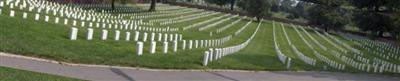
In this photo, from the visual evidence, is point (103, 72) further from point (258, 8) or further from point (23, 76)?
point (258, 8)

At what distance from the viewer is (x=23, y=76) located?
15.6m

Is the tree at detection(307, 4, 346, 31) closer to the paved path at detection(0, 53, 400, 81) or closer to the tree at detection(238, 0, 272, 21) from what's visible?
the tree at detection(238, 0, 272, 21)

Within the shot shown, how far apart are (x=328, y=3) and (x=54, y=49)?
108 metres

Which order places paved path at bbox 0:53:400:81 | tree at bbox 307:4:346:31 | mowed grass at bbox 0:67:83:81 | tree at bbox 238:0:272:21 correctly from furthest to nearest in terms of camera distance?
tree at bbox 238:0:272:21
tree at bbox 307:4:346:31
paved path at bbox 0:53:400:81
mowed grass at bbox 0:67:83:81

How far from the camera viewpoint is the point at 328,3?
127m

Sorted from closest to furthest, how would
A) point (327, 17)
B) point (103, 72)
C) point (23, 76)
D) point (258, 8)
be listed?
point (23, 76)
point (103, 72)
point (327, 17)
point (258, 8)

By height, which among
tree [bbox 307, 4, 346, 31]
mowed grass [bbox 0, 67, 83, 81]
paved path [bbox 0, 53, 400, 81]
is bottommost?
tree [bbox 307, 4, 346, 31]

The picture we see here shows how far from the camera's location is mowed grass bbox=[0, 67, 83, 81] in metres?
15.1

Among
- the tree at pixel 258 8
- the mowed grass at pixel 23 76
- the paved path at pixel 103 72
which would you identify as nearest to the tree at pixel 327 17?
the tree at pixel 258 8

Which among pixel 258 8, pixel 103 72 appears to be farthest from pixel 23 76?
pixel 258 8

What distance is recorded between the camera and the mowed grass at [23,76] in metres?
15.1

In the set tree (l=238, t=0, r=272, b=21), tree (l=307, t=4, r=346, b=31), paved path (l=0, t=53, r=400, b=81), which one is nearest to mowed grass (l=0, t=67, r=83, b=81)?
paved path (l=0, t=53, r=400, b=81)

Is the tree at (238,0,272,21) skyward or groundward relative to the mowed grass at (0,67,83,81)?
groundward

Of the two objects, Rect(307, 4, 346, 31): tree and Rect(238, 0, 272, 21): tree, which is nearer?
Rect(307, 4, 346, 31): tree
